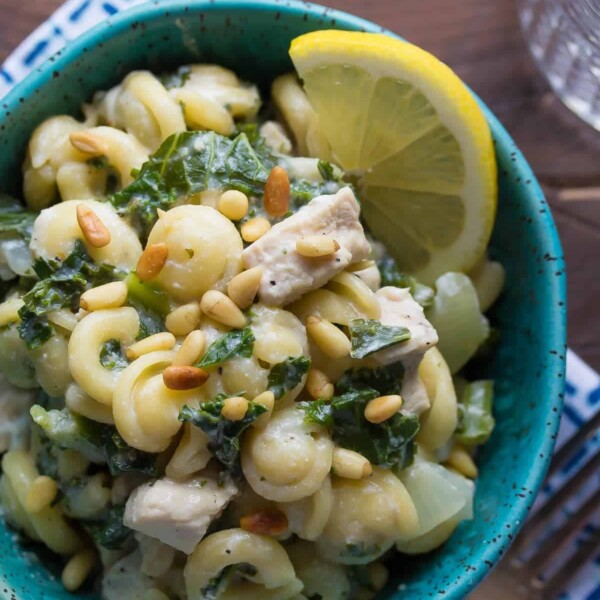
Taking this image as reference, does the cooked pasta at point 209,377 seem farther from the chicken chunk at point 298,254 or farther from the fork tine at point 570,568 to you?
the fork tine at point 570,568

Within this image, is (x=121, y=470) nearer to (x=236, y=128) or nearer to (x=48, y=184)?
(x=48, y=184)

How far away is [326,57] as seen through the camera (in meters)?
1.61

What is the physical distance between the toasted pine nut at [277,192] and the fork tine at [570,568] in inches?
48.3

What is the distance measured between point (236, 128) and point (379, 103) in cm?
30

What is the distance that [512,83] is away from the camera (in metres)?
2.27

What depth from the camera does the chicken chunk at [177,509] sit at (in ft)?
4.48

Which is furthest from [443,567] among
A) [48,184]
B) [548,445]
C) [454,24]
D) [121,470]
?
[454,24]

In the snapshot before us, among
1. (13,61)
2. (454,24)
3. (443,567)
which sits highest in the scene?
(13,61)

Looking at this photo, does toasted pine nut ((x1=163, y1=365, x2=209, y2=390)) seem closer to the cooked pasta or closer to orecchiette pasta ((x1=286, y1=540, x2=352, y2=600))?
the cooked pasta

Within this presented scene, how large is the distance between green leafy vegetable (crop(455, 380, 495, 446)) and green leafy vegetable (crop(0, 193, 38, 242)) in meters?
0.95

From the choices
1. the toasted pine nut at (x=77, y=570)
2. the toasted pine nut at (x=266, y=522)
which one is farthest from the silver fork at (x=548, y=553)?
the toasted pine nut at (x=77, y=570)

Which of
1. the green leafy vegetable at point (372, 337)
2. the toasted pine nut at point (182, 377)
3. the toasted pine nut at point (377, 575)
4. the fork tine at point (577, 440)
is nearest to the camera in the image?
the toasted pine nut at point (182, 377)

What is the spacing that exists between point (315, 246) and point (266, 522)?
0.48 meters

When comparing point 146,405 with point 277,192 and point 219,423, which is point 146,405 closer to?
point 219,423
